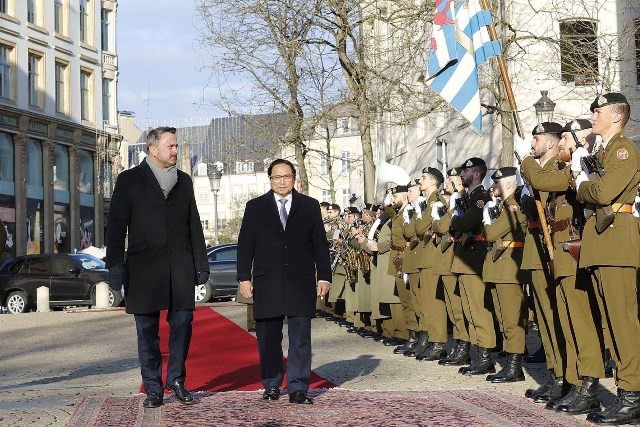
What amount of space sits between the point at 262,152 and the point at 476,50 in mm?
21280

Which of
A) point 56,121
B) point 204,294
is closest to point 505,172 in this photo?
point 204,294

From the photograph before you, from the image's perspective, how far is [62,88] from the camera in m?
55.6

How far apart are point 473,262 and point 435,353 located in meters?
1.70

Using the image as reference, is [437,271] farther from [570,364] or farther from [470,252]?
[570,364]

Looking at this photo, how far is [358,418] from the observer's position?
880cm

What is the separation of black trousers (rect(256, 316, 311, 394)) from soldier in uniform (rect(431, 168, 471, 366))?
288cm

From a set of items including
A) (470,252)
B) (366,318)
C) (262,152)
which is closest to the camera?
(470,252)

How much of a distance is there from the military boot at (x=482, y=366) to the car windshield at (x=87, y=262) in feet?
69.2

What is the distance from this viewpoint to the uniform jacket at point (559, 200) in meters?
9.06

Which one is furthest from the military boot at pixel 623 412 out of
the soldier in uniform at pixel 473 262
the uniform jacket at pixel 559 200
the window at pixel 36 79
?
the window at pixel 36 79

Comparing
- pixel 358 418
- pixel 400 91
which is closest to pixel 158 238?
pixel 358 418

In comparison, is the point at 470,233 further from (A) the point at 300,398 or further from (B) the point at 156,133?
(B) the point at 156,133

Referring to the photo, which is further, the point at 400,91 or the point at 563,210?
the point at 400,91

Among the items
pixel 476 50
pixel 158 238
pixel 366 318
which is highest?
pixel 476 50
